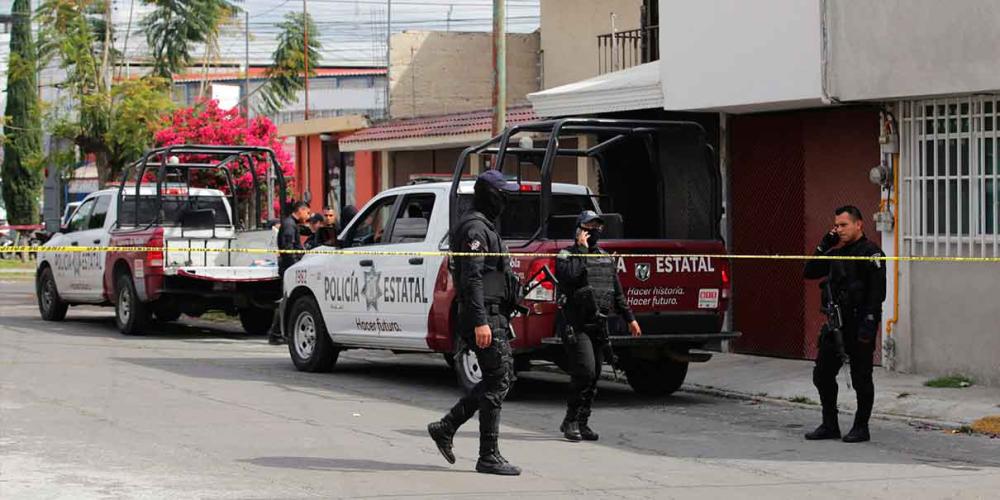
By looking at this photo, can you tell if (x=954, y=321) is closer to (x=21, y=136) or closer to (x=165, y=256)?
(x=165, y=256)

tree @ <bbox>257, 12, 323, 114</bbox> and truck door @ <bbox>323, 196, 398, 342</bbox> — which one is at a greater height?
tree @ <bbox>257, 12, 323, 114</bbox>

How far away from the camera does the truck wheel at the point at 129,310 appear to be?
65.2 ft

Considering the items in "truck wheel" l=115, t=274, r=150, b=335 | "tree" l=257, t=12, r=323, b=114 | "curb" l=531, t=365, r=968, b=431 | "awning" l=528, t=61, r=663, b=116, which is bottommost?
"curb" l=531, t=365, r=968, b=431

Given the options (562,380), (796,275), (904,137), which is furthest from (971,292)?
(562,380)

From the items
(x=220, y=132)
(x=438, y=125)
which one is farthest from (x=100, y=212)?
(x=220, y=132)

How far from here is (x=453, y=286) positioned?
488 inches

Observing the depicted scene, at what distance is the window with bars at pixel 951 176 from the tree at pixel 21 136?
3853 centimetres

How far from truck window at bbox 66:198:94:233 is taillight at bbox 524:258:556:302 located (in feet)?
35.3

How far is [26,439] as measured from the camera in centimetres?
1059

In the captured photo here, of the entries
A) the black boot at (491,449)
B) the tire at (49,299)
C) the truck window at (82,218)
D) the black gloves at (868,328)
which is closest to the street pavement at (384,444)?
the black boot at (491,449)

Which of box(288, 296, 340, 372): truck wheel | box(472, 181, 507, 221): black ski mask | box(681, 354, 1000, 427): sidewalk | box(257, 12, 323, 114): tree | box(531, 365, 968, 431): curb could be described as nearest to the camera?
box(472, 181, 507, 221): black ski mask

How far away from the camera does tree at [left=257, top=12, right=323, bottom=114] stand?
195 ft

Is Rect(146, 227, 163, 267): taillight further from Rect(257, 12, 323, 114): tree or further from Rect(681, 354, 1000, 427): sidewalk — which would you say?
Rect(257, 12, 323, 114): tree

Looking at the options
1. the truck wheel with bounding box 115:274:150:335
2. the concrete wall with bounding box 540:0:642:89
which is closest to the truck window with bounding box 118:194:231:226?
the truck wheel with bounding box 115:274:150:335
